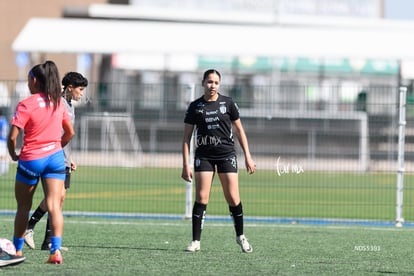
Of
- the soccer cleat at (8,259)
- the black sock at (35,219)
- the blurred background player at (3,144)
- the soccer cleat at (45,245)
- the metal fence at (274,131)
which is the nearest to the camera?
the soccer cleat at (8,259)

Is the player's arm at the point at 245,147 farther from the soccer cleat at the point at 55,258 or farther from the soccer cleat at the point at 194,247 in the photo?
Answer: the soccer cleat at the point at 55,258

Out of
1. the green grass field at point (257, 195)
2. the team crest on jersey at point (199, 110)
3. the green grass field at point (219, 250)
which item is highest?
the team crest on jersey at point (199, 110)

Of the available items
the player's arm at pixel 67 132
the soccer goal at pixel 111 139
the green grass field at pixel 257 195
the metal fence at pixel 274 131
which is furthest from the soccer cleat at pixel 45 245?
the soccer goal at pixel 111 139

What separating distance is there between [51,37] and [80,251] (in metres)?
26.6

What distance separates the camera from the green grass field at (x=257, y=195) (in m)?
20.8

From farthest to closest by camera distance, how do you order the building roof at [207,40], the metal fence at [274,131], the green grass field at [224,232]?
the building roof at [207,40] < the metal fence at [274,131] < the green grass field at [224,232]

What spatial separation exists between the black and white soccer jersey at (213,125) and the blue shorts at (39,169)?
2.33m

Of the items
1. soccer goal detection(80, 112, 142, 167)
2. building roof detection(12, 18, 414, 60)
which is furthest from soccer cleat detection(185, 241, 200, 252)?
building roof detection(12, 18, 414, 60)

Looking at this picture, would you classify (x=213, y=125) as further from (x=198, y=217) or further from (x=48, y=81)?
(x=48, y=81)

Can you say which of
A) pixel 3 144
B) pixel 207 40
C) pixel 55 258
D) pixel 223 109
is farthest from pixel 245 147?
pixel 207 40

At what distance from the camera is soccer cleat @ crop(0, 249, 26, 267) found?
10758mm

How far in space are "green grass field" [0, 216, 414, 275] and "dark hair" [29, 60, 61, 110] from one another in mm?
1566

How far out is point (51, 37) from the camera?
38.5 metres

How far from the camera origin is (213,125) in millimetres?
12789
